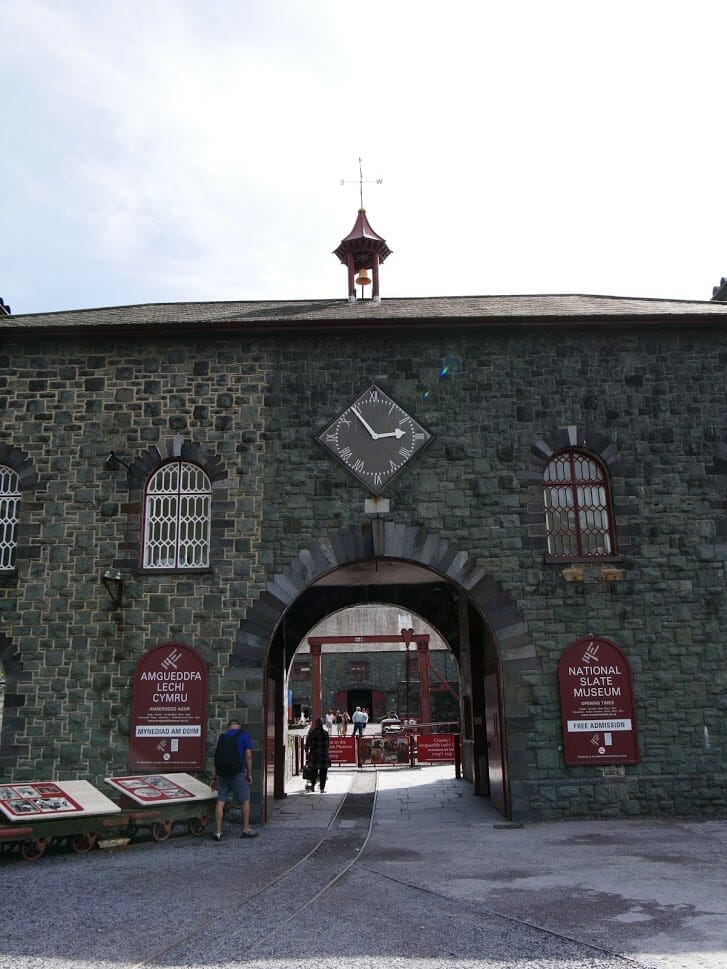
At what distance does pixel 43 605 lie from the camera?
12.2 meters

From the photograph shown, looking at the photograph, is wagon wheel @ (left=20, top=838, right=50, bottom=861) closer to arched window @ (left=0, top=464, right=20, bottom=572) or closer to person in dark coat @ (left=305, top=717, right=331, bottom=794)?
arched window @ (left=0, top=464, right=20, bottom=572)

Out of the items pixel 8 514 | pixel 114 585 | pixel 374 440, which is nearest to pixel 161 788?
pixel 114 585

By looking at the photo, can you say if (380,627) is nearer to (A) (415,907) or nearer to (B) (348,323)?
(B) (348,323)

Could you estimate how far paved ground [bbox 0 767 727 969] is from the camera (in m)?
5.46

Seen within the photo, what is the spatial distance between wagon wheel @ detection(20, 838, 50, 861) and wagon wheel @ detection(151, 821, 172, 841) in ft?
4.97

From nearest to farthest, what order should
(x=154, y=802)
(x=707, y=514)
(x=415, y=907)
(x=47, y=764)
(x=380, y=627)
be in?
(x=415, y=907) → (x=154, y=802) → (x=47, y=764) → (x=707, y=514) → (x=380, y=627)

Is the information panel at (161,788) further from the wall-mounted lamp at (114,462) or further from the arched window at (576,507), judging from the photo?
the arched window at (576,507)

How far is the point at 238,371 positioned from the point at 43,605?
4594 mm

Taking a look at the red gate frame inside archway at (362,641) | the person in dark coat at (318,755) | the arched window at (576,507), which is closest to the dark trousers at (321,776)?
the person in dark coat at (318,755)

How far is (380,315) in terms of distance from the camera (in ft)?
44.1

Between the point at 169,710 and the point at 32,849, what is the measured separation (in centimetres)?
306

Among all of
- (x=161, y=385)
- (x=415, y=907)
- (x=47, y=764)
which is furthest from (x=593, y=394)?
(x=47, y=764)

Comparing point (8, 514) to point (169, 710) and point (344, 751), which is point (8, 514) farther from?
point (344, 751)

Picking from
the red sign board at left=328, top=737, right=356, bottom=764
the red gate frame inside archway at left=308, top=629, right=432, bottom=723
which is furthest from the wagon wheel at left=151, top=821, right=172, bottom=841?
the red gate frame inside archway at left=308, top=629, right=432, bottom=723
